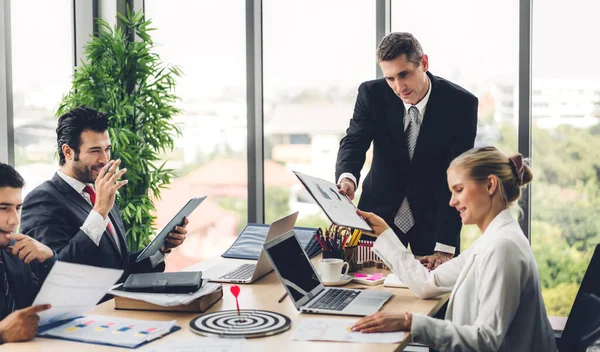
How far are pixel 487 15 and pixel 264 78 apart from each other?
1522 millimetres

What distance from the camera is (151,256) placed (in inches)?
107

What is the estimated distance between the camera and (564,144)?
407 cm

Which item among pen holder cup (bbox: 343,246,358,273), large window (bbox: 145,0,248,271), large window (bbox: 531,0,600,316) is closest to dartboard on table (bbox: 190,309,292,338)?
pen holder cup (bbox: 343,246,358,273)

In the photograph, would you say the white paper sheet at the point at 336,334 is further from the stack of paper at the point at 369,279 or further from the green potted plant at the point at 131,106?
the green potted plant at the point at 131,106

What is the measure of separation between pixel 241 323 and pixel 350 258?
30.6 inches

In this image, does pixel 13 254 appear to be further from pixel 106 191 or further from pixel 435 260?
pixel 435 260

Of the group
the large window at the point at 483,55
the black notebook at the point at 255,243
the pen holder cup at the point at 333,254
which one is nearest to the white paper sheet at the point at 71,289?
the pen holder cup at the point at 333,254

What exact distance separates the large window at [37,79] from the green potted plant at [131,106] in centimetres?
19

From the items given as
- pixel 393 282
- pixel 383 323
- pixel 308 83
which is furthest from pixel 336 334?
pixel 308 83

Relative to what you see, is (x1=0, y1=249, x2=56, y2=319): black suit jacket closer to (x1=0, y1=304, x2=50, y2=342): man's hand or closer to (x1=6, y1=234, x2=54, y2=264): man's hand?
(x1=6, y1=234, x2=54, y2=264): man's hand

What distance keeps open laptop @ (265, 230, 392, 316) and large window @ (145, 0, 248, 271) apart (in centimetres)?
262

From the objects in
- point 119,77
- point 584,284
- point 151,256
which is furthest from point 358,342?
point 119,77

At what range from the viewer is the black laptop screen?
2092 mm

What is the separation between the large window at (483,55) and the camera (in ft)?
13.8
